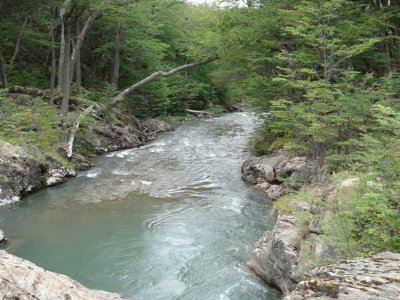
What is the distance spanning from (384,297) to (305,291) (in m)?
0.62

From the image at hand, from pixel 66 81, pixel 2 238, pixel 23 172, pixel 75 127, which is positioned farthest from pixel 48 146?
pixel 2 238

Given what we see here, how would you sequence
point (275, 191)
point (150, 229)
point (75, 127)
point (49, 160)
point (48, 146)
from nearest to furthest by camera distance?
1. point (150, 229)
2. point (275, 191)
3. point (49, 160)
4. point (48, 146)
5. point (75, 127)

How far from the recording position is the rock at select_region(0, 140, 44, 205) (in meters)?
10.7

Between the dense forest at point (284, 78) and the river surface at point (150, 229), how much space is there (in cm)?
224

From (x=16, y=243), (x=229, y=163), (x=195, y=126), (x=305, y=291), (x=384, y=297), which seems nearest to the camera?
(x=384, y=297)

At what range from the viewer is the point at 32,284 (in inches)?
160

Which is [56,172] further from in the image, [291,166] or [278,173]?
[291,166]

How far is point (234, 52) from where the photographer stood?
1510 cm

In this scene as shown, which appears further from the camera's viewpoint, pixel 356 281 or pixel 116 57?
pixel 116 57

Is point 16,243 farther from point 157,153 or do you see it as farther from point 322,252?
point 157,153

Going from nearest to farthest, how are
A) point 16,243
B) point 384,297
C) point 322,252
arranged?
point 384,297, point 322,252, point 16,243

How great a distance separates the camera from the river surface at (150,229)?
6.55 m

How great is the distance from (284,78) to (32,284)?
9.16 metres

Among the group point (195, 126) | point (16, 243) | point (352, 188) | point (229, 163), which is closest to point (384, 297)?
point (352, 188)
